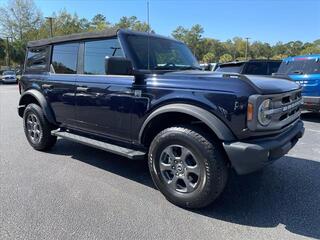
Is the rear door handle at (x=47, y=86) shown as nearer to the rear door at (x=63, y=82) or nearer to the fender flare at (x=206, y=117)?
the rear door at (x=63, y=82)

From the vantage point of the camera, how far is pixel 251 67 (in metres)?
10.4

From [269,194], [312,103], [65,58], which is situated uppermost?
[65,58]

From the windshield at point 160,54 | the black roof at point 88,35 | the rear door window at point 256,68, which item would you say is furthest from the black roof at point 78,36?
the rear door window at point 256,68

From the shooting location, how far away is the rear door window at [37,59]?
5754mm

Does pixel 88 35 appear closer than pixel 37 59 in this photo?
Yes

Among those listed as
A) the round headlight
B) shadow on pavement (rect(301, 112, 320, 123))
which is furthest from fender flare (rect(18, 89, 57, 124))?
shadow on pavement (rect(301, 112, 320, 123))

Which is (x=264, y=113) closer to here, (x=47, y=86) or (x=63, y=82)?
(x=63, y=82)

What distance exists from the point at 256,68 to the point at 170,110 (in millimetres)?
7694

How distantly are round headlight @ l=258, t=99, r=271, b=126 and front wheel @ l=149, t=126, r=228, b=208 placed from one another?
519 mm

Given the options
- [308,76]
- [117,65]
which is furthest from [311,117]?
[117,65]

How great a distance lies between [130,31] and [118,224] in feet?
8.36

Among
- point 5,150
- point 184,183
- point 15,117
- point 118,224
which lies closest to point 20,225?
point 118,224

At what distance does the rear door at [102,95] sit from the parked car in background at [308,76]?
570 cm

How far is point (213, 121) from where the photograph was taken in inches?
131
